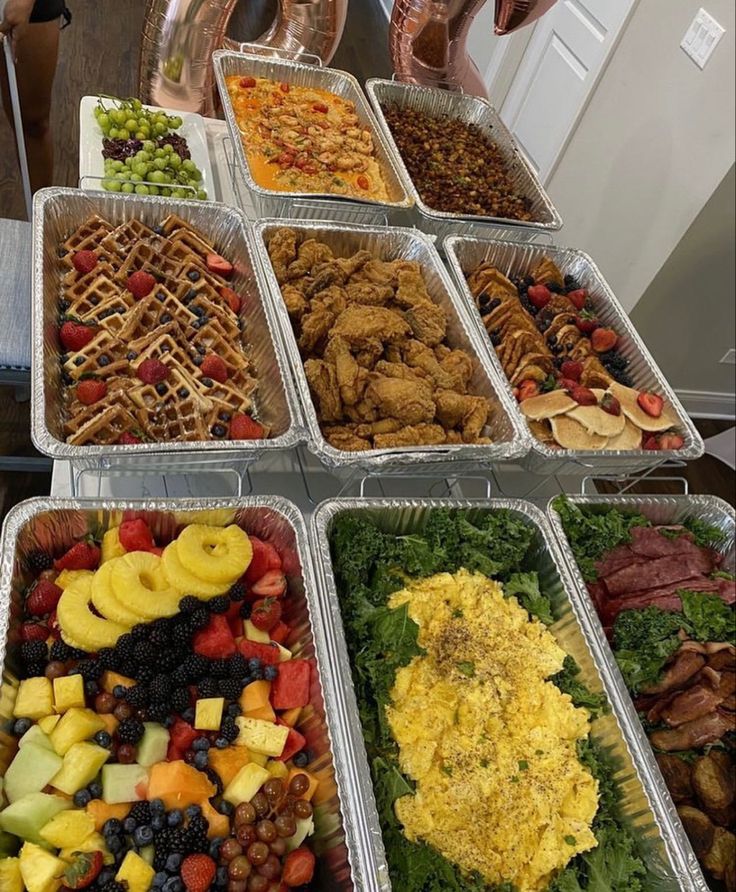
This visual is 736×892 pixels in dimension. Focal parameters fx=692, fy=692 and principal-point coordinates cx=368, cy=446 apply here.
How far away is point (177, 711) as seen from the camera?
1421 millimetres

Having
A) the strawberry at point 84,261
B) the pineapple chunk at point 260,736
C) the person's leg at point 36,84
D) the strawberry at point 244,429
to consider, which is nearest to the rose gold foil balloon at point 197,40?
the person's leg at point 36,84

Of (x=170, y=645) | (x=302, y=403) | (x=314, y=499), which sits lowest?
(x=314, y=499)

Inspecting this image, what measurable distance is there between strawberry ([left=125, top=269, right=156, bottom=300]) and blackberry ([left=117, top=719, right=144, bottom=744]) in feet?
4.33

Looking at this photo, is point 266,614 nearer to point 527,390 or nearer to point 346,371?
point 346,371

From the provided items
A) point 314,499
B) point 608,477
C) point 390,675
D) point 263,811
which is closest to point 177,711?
point 263,811

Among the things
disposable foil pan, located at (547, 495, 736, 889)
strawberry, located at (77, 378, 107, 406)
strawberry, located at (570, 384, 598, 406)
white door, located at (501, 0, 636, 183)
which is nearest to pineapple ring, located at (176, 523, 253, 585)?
strawberry, located at (77, 378, 107, 406)

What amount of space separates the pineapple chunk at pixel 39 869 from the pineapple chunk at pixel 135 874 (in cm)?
10

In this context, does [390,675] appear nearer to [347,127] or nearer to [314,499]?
[314,499]

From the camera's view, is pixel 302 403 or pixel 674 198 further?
pixel 674 198

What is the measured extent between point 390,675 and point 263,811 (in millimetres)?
413

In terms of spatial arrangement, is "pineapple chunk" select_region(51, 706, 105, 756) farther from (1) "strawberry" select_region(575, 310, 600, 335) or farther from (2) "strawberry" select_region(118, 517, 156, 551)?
(1) "strawberry" select_region(575, 310, 600, 335)

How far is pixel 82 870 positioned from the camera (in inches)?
46.5

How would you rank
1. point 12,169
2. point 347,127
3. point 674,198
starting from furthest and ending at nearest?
point 12,169 < point 674,198 < point 347,127

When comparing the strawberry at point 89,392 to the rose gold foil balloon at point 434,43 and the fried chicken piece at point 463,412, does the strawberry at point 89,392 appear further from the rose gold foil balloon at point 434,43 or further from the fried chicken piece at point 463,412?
the rose gold foil balloon at point 434,43
